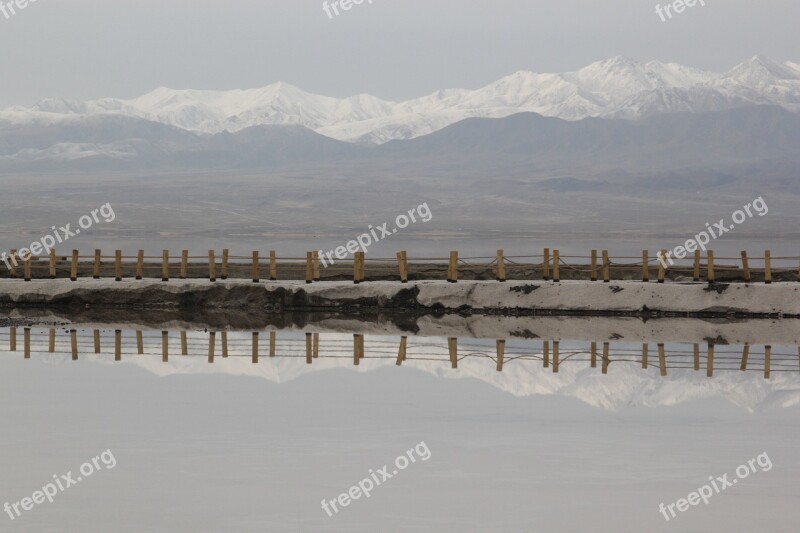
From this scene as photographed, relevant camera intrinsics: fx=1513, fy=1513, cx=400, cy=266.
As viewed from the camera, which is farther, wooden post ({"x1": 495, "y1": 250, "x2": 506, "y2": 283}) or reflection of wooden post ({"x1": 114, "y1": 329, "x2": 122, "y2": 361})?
wooden post ({"x1": 495, "y1": 250, "x2": 506, "y2": 283})

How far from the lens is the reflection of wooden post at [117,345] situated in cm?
2223

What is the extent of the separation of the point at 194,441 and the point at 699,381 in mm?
7718

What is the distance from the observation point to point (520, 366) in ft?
69.3

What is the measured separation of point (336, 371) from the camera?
20.5m

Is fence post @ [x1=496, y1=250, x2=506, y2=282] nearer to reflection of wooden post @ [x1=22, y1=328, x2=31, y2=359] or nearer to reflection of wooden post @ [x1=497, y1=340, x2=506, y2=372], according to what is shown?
reflection of wooden post @ [x1=497, y1=340, x2=506, y2=372]

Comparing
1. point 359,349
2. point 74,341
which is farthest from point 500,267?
point 74,341

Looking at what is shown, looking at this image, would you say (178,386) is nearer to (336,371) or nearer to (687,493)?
(336,371)

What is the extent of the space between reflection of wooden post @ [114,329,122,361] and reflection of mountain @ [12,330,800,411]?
0.30 ft

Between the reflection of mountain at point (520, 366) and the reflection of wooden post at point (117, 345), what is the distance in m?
0.09

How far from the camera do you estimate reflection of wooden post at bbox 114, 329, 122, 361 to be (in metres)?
22.2

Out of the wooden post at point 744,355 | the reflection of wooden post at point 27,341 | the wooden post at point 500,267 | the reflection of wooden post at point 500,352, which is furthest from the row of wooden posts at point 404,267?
the wooden post at point 744,355

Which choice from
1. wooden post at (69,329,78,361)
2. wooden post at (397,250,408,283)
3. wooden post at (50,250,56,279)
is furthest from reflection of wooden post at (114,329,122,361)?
wooden post at (397,250,408,283)

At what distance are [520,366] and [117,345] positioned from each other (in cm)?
669

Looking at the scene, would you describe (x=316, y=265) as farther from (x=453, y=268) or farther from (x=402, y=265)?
(x=453, y=268)
